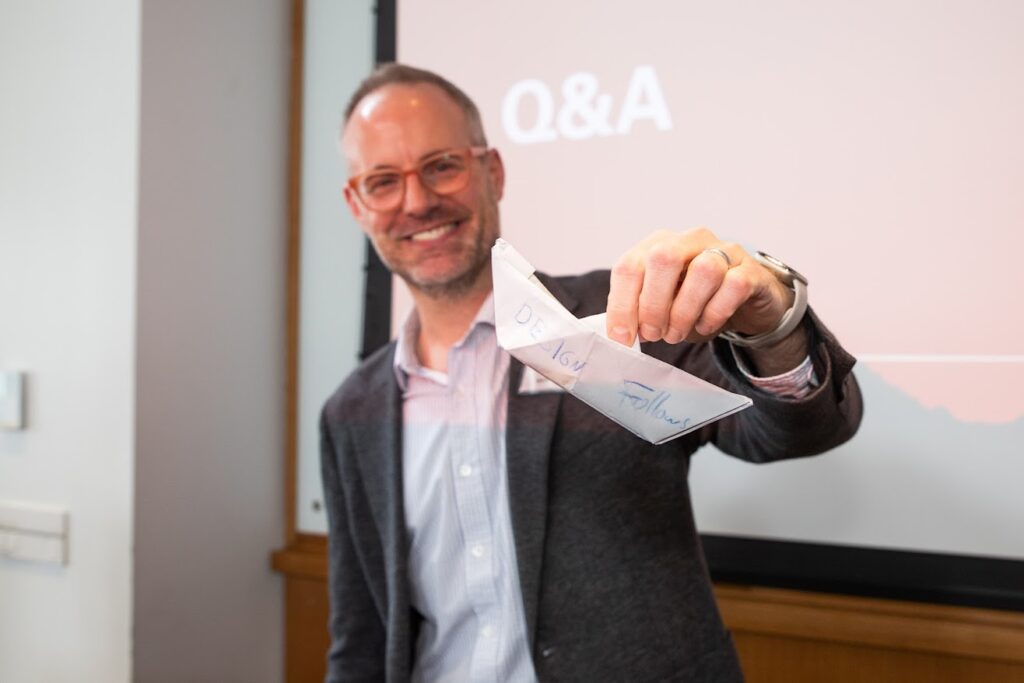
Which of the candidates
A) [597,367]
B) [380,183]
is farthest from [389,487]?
[597,367]

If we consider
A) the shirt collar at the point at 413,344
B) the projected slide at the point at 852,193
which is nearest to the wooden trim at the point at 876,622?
the projected slide at the point at 852,193

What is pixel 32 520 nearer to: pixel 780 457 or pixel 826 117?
pixel 780 457

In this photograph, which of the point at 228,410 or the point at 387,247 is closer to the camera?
the point at 387,247

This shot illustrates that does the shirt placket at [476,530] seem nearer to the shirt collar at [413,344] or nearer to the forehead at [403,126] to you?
the shirt collar at [413,344]

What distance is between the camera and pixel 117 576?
50.8 inches

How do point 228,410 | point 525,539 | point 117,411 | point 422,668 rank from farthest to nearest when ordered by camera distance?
point 228,410 < point 117,411 < point 422,668 < point 525,539

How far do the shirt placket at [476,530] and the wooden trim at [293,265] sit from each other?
0.83 meters

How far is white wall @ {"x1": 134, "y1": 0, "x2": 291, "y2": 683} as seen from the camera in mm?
1322

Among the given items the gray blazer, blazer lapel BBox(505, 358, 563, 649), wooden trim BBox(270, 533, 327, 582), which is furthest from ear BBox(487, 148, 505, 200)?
wooden trim BBox(270, 533, 327, 582)

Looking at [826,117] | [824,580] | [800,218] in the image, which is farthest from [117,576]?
[826,117]

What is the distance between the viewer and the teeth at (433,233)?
100 cm

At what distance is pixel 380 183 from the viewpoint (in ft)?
3.35

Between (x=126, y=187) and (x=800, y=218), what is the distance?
1216mm

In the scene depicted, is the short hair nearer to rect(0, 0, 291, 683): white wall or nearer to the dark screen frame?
rect(0, 0, 291, 683): white wall
